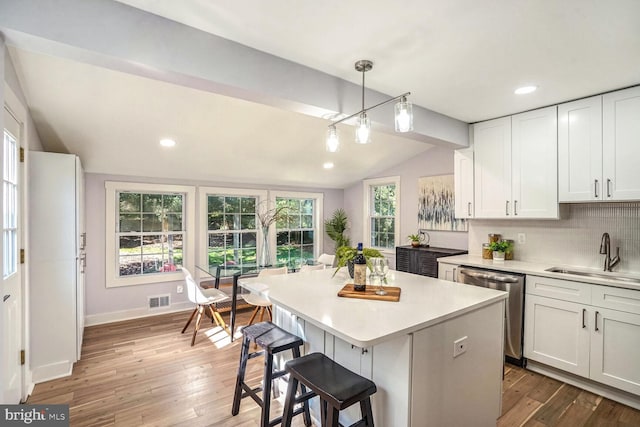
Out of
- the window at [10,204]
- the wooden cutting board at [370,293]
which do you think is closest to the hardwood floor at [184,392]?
the wooden cutting board at [370,293]

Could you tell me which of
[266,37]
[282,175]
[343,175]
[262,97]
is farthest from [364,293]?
[343,175]

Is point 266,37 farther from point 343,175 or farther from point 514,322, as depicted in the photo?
point 343,175

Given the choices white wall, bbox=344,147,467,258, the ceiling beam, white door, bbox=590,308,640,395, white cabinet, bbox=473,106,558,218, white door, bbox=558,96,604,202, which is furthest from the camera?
white wall, bbox=344,147,467,258

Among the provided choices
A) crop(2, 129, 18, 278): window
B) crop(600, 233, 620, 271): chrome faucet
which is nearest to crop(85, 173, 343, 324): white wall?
crop(2, 129, 18, 278): window

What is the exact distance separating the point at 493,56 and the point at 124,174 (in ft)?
13.7

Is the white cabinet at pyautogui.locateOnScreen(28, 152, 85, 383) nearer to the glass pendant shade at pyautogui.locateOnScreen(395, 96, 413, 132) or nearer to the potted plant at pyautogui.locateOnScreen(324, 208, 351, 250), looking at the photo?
the glass pendant shade at pyautogui.locateOnScreen(395, 96, 413, 132)

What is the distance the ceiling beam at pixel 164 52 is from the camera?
4.53ft

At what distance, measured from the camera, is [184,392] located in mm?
2502

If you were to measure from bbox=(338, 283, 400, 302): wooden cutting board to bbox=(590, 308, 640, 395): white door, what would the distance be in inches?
68.9

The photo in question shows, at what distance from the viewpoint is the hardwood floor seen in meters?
2.19

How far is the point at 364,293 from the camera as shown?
6.37ft

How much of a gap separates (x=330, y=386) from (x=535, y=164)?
2875 millimetres

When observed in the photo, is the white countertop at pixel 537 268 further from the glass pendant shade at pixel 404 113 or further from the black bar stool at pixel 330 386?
the black bar stool at pixel 330 386

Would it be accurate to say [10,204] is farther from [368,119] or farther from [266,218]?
[266,218]
